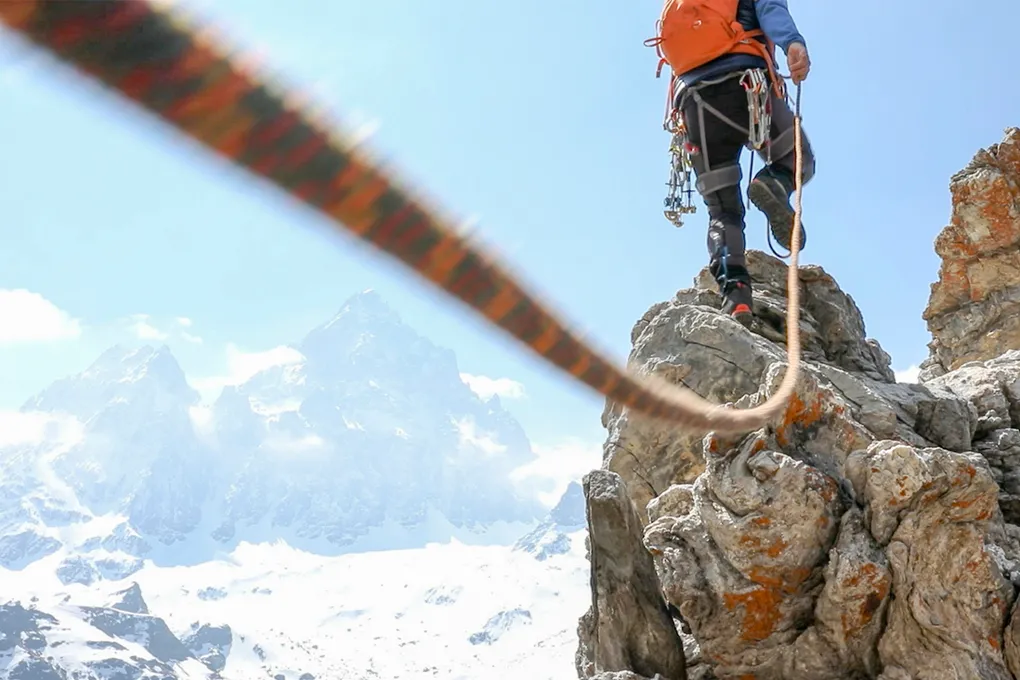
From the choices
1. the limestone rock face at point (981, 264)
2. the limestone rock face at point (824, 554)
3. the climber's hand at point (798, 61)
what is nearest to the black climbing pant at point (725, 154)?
the climber's hand at point (798, 61)

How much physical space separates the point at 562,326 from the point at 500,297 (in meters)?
0.23

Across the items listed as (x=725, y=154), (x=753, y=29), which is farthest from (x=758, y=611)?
(x=753, y=29)

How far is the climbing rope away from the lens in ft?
2.91

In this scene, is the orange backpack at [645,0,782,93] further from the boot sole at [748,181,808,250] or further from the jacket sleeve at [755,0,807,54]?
the boot sole at [748,181,808,250]

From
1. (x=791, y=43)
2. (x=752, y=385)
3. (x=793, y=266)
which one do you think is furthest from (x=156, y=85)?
(x=752, y=385)

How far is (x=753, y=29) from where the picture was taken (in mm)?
7254

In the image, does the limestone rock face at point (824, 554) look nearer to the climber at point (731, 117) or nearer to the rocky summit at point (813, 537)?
the rocky summit at point (813, 537)

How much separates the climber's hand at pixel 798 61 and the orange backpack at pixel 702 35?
0.62 metres

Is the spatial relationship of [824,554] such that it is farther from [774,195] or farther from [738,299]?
[774,195]

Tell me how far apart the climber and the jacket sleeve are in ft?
0.04

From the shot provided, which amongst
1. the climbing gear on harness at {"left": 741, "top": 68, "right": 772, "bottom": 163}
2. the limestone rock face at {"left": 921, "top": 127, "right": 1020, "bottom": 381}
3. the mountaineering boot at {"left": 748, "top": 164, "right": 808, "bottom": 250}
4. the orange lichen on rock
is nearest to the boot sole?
the mountaineering boot at {"left": 748, "top": 164, "right": 808, "bottom": 250}

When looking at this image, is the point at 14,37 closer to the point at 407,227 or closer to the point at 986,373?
the point at 407,227

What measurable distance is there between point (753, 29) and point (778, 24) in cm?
56

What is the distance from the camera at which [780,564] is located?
7074 millimetres
